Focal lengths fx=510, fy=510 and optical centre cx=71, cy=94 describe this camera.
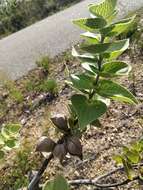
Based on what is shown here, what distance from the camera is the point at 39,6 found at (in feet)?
40.7

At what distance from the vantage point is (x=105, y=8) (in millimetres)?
752

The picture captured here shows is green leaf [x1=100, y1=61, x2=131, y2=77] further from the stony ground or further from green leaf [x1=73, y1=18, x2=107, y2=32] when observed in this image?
the stony ground

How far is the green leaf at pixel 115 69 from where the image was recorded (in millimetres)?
799

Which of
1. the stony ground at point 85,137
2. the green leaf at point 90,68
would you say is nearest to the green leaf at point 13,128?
the green leaf at point 90,68

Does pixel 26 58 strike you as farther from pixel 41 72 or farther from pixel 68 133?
pixel 68 133

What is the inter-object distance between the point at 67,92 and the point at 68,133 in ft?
10.8

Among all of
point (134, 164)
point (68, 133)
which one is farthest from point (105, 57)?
point (134, 164)

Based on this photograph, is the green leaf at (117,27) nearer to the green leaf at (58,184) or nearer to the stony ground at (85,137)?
the green leaf at (58,184)

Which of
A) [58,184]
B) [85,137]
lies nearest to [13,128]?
[58,184]

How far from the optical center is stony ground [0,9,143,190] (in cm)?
299

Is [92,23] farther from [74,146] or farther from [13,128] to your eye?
[13,128]

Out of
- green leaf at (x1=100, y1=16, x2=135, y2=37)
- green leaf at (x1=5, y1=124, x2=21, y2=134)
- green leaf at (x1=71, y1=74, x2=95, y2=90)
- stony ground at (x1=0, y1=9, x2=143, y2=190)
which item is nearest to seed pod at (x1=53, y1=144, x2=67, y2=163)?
green leaf at (x1=71, y1=74, x2=95, y2=90)

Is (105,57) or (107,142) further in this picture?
(107,142)

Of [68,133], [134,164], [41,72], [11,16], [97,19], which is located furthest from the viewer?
[11,16]
